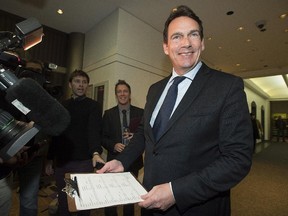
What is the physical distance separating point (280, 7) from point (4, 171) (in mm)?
4681

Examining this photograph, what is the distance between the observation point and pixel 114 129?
8.16 ft

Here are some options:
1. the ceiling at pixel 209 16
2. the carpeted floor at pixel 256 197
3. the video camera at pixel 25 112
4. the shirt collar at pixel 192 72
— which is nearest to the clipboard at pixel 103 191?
the video camera at pixel 25 112

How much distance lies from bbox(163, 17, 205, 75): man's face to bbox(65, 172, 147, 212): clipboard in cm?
66

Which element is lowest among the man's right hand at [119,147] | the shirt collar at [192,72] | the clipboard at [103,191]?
the man's right hand at [119,147]

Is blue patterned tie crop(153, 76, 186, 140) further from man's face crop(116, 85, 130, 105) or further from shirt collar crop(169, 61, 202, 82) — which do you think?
man's face crop(116, 85, 130, 105)

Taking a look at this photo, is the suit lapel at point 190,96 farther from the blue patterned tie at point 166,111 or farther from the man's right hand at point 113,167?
the man's right hand at point 113,167

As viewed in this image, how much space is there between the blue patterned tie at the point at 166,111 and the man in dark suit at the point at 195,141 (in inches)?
0.7

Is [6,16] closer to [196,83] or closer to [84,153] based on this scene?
[84,153]

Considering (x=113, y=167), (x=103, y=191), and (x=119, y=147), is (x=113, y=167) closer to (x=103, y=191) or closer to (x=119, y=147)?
(x=103, y=191)

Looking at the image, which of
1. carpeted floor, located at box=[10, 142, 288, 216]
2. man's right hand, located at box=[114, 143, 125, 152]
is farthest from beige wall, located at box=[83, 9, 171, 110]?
carpeted floor, located at box=[10, 142, 288, 216]

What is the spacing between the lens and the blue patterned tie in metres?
1.04

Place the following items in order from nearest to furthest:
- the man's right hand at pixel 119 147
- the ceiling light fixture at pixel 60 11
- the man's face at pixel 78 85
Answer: the man's face at pixel 78 85 → the man's right hand at pixel 119 147 → the ceiling light fixture at pixel 60 11

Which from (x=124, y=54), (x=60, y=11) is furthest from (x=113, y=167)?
(x=60, y=11)

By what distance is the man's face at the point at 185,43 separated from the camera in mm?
1086
